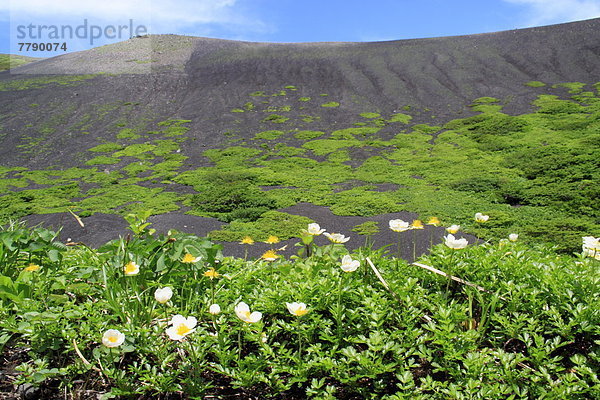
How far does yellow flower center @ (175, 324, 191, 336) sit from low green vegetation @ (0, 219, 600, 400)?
1 cm

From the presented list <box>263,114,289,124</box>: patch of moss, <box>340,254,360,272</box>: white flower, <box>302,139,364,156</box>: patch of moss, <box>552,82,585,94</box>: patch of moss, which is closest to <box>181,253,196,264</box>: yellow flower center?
<box>340,254,360,272</box>: white flower

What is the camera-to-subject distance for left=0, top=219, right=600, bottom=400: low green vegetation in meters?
1.58

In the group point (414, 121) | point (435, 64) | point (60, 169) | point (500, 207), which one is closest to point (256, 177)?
point (500, 207)

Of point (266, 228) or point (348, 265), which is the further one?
point (266, 228)

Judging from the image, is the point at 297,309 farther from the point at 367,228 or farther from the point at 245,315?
the point at 367,228

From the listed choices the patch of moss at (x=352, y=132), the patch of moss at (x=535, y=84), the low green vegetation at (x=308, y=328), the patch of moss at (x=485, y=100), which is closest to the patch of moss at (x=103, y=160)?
the patch of moss at (x=352, y=132)

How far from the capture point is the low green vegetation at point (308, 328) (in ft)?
5.19

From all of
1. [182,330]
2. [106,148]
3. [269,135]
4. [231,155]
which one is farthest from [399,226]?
[106,148]

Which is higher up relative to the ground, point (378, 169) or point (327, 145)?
point (327, 145)

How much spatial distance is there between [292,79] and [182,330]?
63.8 ft

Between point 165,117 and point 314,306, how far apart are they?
16.1 metres

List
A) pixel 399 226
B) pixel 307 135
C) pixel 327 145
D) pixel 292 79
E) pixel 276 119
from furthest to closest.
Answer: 1. pixel 292 79
2. pixel 276 119
3. pixel 307 135
4. pixel 327 145
5. pixel 399 226

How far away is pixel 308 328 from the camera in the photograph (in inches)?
67.2

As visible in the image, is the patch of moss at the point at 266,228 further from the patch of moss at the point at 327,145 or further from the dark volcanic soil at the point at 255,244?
the patch of moss at the point at 327,145
